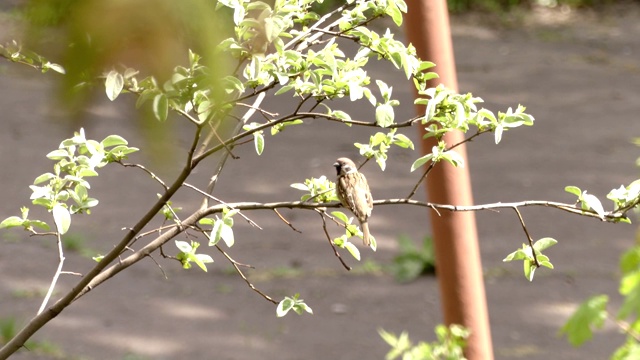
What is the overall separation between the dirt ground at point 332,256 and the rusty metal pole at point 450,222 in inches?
50.0

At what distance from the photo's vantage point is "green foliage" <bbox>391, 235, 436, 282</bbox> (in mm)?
4492

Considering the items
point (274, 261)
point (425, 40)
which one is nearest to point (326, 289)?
point (274, 261)

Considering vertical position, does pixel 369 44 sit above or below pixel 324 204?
above

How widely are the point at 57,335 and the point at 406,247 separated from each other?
1.55 metres

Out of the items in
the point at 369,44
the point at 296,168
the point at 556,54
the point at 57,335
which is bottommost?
the point at 556,54

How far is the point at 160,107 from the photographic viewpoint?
71 centimetres

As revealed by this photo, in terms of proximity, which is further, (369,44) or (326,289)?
(326,289)

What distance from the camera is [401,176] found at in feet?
18.2

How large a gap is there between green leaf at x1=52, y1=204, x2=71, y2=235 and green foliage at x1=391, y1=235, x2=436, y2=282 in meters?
2.86

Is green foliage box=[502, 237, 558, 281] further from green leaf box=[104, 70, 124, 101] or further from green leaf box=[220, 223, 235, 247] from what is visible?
green leaf box=[104, 70, 124, 101]

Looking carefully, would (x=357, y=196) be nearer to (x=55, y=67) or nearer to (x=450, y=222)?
(x=450, y=222)

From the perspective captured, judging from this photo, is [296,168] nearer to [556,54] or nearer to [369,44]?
[556,54]

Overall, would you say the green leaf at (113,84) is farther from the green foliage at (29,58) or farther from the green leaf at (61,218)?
the green leaf at (61,218)

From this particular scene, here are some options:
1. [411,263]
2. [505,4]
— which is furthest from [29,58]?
[505,4]
